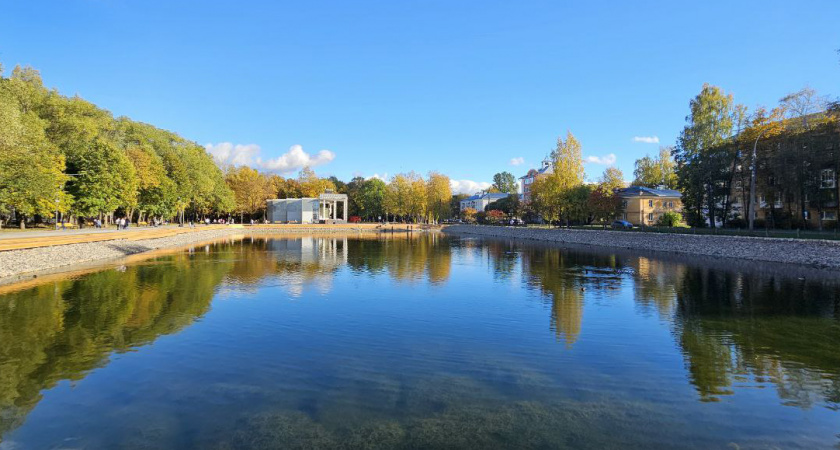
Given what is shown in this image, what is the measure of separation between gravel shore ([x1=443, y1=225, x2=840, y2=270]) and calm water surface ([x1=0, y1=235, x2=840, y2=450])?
38.5 feet

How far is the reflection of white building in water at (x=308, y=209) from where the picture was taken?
10368cm

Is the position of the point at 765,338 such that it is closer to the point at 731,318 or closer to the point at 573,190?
the point at 731,318

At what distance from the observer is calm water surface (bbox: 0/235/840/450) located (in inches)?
294

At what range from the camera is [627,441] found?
7.13m

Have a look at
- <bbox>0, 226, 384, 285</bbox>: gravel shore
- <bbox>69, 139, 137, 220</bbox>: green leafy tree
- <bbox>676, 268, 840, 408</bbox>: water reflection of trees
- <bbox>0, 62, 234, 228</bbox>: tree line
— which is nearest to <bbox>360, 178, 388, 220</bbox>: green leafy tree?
<bbox>0, 62, 234, 228</bbox>: tree line

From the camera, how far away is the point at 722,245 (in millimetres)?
38500

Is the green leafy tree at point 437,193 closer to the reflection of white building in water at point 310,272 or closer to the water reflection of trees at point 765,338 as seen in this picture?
the reflection of white building in water at point 310,272

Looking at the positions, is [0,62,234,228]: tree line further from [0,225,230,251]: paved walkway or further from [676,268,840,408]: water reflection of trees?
[676,268,840,408]: water reflection of trees

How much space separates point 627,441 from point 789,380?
564cm

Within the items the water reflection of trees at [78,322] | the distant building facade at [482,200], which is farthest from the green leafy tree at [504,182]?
the water reflection of trees at [78,322]

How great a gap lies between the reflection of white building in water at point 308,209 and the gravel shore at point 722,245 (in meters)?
55.3

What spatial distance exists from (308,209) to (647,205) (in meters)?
71.2

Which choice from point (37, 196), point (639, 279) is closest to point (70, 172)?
point (37, 196)

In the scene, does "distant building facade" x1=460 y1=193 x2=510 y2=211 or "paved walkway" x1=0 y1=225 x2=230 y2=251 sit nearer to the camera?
"paved walkway" x1=0 y1=225 x2=230 y2=251
